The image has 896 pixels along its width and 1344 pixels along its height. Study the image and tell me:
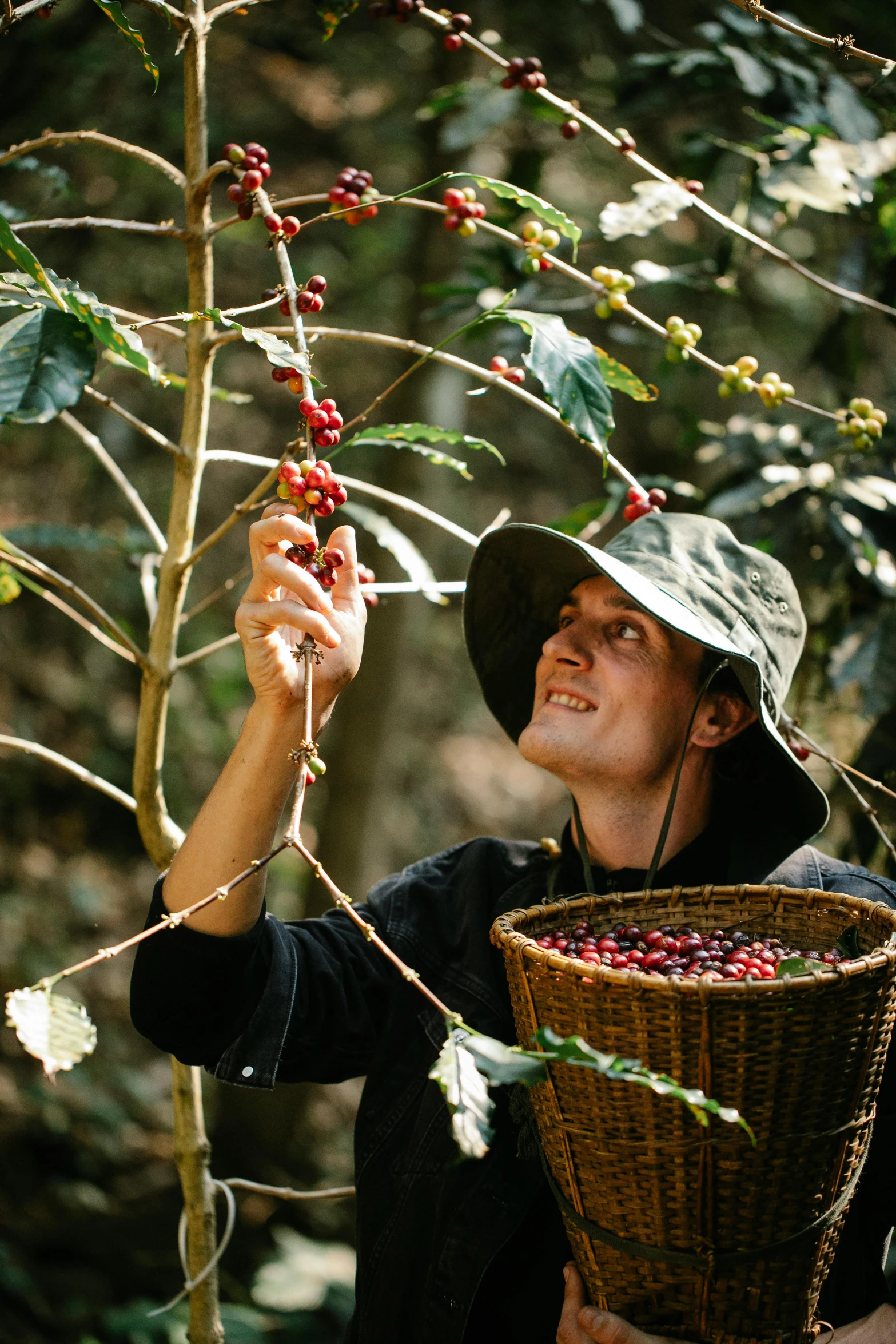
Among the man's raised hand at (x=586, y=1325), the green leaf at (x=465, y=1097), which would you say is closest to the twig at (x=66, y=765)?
the green leaf at (x=465, y=1097)

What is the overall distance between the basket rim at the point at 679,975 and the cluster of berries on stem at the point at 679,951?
0.02 m

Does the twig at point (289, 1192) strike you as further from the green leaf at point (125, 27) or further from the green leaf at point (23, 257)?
the green leaf at point (125, 27)

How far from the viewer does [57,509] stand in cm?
399

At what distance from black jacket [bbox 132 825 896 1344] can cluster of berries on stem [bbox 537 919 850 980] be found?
212mm

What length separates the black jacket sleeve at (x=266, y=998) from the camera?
121cm

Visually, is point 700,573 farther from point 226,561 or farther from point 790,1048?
point 226,561

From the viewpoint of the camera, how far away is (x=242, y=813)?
1143 millimetres

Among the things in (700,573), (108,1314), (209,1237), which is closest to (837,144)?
(700,573)

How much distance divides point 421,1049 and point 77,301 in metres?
1.05

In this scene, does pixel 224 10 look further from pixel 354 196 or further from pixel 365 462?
pixel 365 462

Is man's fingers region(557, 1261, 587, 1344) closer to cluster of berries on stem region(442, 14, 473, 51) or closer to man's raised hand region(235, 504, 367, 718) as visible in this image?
man's raised hand region(235, 504, 367, 718)

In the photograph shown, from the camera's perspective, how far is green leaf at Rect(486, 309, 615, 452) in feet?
3.88

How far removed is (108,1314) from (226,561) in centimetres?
287

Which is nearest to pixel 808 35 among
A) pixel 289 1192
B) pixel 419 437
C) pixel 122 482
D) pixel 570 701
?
pixel 419 437
